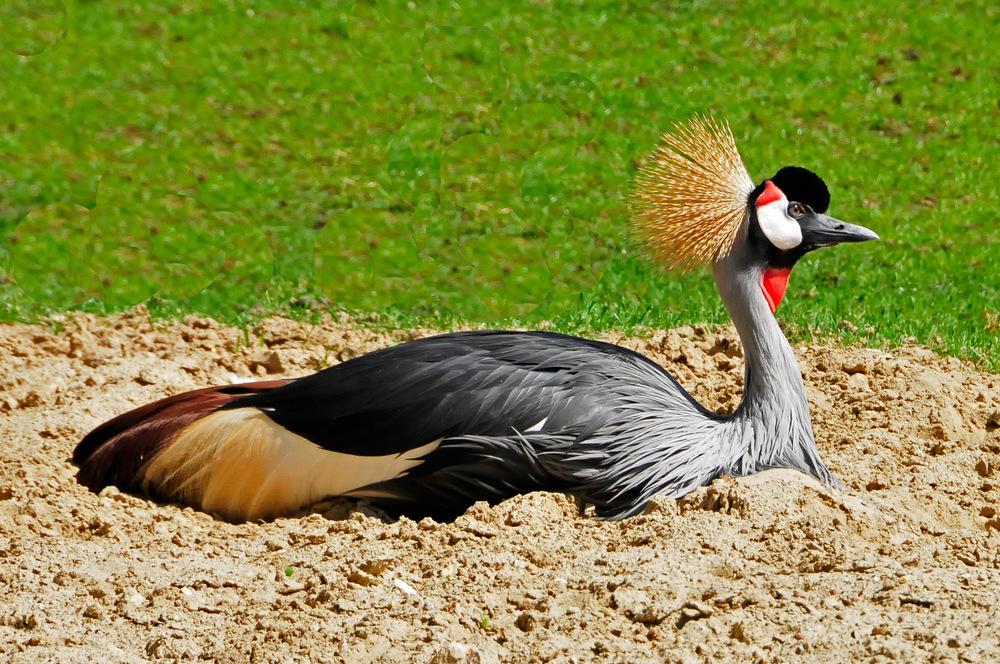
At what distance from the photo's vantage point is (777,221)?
4875 mm

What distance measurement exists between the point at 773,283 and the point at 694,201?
0.49m

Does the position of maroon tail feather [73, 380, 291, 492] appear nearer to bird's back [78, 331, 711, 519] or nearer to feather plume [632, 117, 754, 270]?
bird's back [78, 331, 711, 519]

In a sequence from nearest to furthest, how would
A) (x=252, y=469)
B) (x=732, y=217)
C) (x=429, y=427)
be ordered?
1. (x=429, y=427)
2. (x=252, y=469)
3. (x=732, y=217)

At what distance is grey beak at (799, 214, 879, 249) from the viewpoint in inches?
193

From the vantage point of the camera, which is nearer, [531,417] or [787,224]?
[531,417]

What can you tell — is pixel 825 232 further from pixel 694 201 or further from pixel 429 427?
pixel 429 427

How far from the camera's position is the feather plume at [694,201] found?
486 centimetres

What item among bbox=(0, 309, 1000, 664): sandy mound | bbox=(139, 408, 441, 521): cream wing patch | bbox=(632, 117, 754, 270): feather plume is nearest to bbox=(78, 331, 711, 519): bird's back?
bbox=(139, 408, 441, 521): cream wing patch

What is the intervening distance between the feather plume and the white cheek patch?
0.08 metres

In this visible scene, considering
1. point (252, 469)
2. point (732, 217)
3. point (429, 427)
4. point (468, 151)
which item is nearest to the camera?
point (429, 427)

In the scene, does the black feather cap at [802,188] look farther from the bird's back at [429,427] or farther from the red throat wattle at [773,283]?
the bird's back at [429,427]

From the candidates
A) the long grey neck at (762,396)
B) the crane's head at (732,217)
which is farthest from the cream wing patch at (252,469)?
the crane's head at (732,217)

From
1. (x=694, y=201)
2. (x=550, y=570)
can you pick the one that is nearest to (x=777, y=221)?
(x=694, y=201)

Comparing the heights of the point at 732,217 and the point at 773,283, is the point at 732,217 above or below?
above
